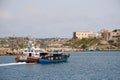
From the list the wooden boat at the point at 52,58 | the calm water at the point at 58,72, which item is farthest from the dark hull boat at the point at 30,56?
the calm water at the point at 58,72

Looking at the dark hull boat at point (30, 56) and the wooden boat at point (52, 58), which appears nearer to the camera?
the dark hull boat at point (30, 56)

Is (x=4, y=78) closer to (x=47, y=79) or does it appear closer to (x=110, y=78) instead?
(x=47, y=79)

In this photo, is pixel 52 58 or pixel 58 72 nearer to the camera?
pixel 58 72

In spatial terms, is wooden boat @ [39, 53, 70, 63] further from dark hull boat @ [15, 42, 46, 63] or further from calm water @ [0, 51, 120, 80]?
calm water @ [0, 51, 120, 80]

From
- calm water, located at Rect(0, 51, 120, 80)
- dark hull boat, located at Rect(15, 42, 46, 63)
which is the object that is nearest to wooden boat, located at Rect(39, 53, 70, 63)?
dark hull boat, located at Rect(15, 42, 46, 63)

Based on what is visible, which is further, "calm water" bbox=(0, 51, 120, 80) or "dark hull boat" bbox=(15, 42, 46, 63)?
"dark hull boat" bbox=(15, 42, 46, 63)

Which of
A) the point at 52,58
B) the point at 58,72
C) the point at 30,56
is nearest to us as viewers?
the point at 58,72

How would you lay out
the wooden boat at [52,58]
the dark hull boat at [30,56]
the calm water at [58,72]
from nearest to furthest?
the calm water at [58,72], the dark hull boat at [30,56], the wooden boat at [52,58]

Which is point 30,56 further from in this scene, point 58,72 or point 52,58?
point 58,72

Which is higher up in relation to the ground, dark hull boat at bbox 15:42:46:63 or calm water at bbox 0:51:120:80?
dark hull boat at bbox 15:42:46:63

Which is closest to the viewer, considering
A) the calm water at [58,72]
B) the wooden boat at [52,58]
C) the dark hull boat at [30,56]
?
the calm water at [58,72]

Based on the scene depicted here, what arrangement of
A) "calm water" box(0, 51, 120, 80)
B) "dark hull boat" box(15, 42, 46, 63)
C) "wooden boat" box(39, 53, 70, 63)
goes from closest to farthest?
"calm water" box(0, 51, 120, 80) → "dark hull boat" box(15, 42, 46, 63) → "wooden boat" box(39, 53, 70, 63)

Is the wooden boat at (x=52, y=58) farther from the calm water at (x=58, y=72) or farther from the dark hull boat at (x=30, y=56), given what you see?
the calm water at (x=58, y=72)

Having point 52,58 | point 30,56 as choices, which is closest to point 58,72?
point 30,56
